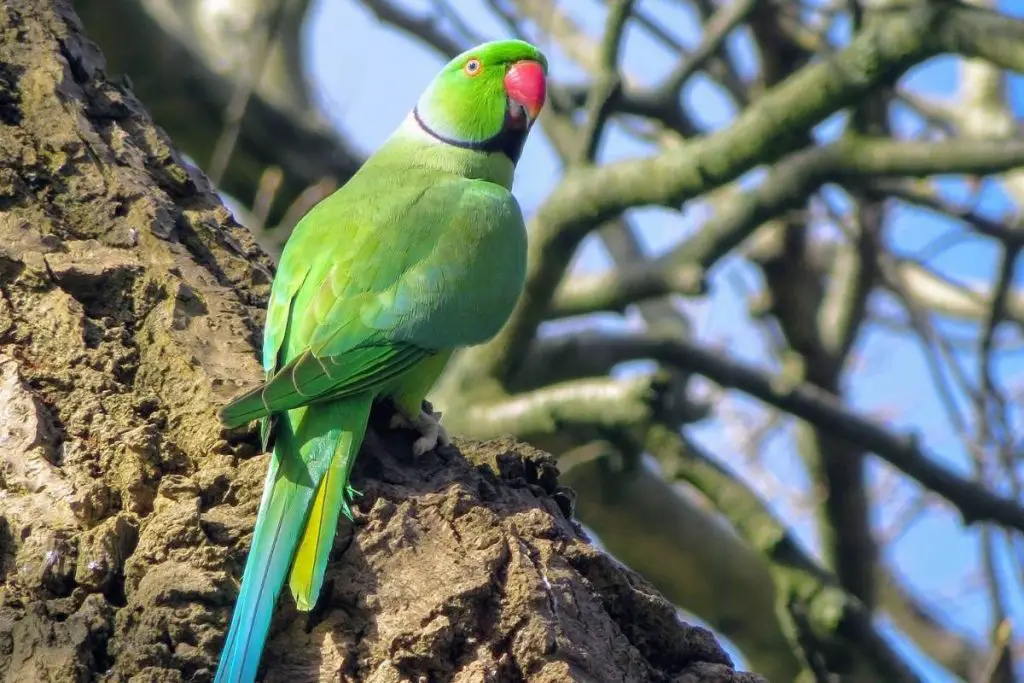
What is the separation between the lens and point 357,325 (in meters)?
2.82

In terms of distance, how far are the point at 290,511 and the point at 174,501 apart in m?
0.23

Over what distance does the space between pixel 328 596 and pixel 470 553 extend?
269 mm

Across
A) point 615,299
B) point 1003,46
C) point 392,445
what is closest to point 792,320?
point 615,299

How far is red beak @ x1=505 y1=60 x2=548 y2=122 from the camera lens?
4160 mm

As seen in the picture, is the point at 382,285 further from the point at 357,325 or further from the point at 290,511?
the point at 290,511

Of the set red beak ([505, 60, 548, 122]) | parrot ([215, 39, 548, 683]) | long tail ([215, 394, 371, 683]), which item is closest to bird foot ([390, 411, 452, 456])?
parrot ([215, 39, 548, 683])

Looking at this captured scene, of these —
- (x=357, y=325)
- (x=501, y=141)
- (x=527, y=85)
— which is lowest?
(x=357, y=325)

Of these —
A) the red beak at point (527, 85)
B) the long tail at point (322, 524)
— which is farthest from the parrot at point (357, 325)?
the red beak at point (527, 85)

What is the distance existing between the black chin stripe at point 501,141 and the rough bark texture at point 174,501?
1.28m

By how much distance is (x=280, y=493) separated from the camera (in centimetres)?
225

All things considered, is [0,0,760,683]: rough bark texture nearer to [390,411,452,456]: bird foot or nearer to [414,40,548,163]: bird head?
[390,411,452,456]: bird foot

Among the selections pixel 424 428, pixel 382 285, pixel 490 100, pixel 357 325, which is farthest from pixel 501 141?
pixel 424 428

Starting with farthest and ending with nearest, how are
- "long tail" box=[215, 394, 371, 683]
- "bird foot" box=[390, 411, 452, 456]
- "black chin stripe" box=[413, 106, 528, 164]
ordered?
"black chin stripe" box=[413, 106, 528, 164]
"bird foot" box=[390, 411, 452, 456]
"long tail" box=[215, 394, 371, 683]

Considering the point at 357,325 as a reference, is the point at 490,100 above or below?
above
